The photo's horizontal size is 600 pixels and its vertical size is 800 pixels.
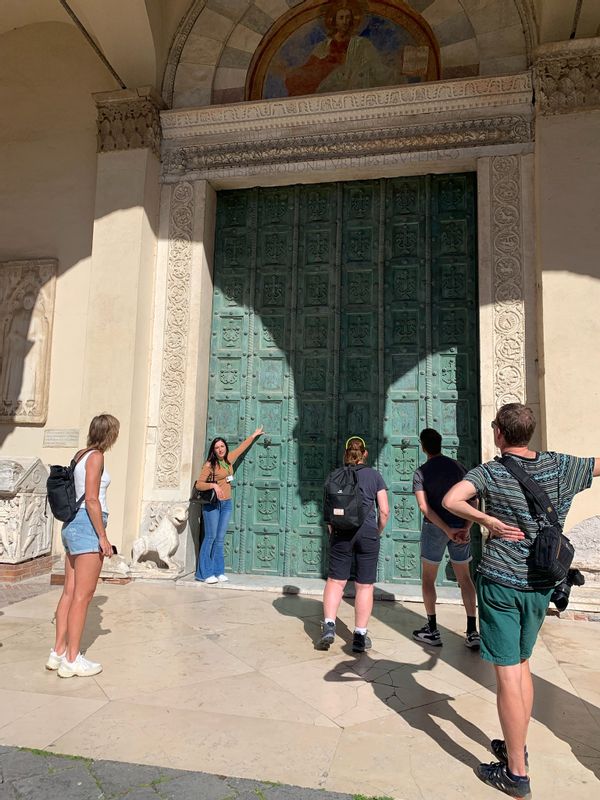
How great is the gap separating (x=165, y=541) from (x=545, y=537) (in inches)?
199

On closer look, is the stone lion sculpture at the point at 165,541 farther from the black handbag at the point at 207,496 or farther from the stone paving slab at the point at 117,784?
the stone paving slab at the point at 117,784

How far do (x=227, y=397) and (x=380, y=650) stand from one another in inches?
157

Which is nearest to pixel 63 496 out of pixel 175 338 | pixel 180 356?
pixel 180 356

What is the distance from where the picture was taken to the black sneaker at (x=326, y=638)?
176 inches

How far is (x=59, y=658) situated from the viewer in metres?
3.95

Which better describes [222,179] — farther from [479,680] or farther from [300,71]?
[479,680]

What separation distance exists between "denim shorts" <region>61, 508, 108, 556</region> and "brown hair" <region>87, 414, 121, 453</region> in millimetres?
418

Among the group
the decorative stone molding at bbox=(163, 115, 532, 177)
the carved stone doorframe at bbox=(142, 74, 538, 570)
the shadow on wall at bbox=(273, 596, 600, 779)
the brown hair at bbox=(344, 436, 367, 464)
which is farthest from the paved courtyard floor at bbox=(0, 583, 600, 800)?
the decorative stone molding at bbox=(163, 115, 532, 177)

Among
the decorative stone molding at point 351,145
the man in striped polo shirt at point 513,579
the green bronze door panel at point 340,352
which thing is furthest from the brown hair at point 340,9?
the man in striped polo shirt at point 513,579

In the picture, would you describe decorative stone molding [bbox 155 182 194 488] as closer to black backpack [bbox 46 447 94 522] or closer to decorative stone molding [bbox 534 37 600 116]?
black backpack [bbox 46 447 94 522]

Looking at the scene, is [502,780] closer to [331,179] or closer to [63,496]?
[63,496]

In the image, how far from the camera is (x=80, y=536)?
3.84 meters

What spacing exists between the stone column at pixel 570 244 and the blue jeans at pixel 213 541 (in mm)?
3526

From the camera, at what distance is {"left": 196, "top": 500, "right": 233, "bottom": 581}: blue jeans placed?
6.77 m
